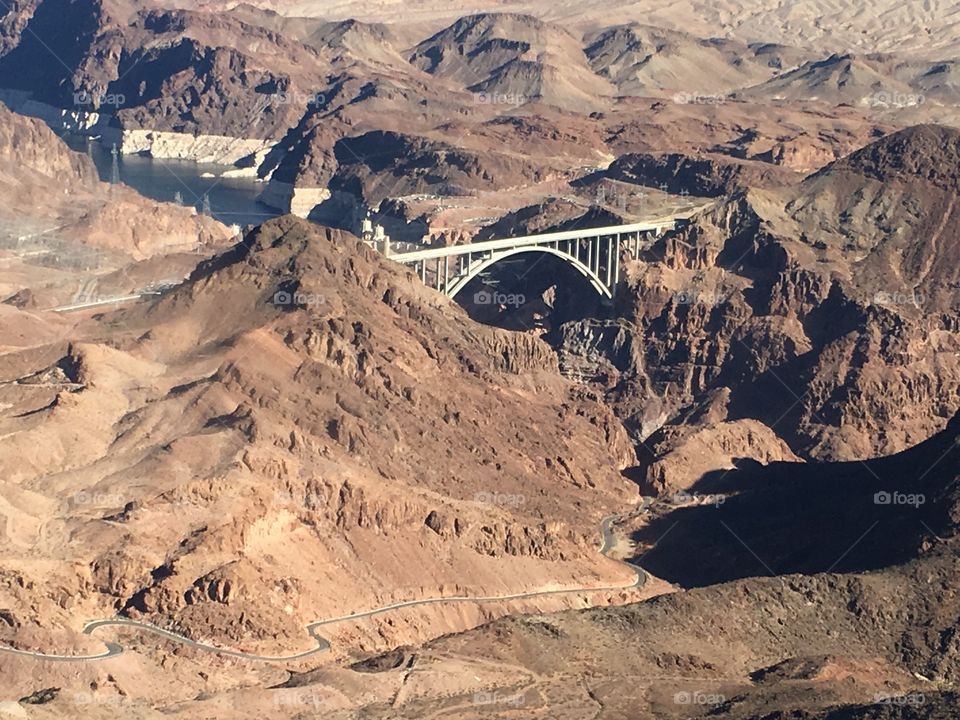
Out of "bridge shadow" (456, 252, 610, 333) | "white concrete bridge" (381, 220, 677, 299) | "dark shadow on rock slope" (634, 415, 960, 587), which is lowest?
"bridge shadow" (456, 252, 610, 333)

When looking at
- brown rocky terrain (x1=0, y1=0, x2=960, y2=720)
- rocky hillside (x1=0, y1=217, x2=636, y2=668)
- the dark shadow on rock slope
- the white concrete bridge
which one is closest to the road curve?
brown rocky terrain (x1=0, y1=0, x2=960, y2=720)

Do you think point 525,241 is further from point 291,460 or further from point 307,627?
point 307,627

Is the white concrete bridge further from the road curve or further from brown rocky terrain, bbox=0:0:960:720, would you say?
the road curve

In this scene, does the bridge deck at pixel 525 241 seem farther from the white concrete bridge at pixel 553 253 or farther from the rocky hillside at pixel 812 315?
the rocky hillside at pixel 812 315

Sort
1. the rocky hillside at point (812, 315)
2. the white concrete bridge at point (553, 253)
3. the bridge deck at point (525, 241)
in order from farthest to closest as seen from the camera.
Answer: the white concrete bridge at point (553, 253)
the bridge deck at point (525, 241)
the rocky hillside at point (812, 315)

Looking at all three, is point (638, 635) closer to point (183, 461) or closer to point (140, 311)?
point (183, 461)

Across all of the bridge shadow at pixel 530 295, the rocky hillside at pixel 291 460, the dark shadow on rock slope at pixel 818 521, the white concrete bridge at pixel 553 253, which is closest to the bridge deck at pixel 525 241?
the white concrete bridge at pixel 553 253
